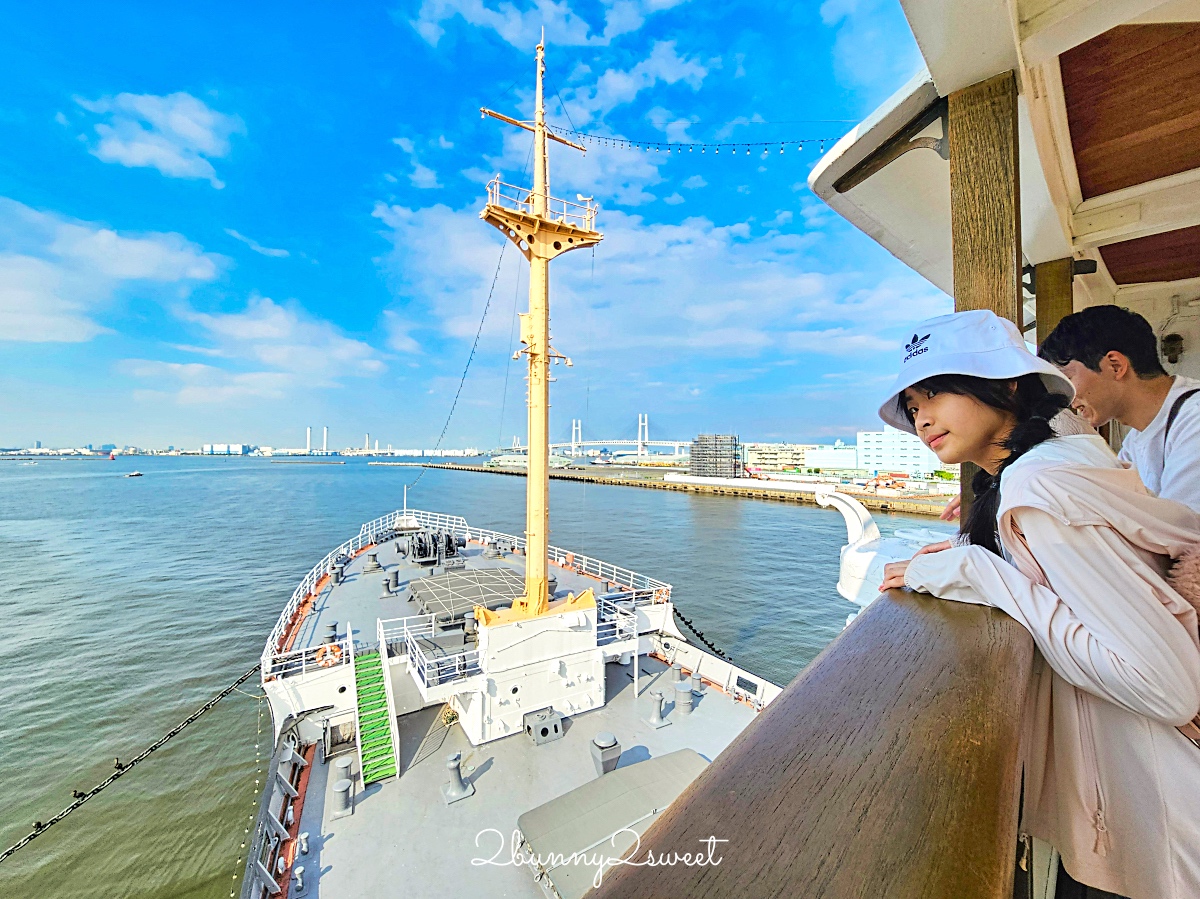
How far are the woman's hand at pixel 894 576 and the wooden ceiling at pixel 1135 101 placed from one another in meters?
2.44

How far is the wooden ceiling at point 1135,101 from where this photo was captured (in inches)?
79.8

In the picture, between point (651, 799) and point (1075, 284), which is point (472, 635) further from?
point (1075, 284)

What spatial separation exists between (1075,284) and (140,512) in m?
56.7

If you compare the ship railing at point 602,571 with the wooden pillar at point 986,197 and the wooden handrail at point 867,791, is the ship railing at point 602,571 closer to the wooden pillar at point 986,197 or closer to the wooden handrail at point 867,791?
the wooden pillar at point 986,197

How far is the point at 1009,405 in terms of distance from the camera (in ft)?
3.85

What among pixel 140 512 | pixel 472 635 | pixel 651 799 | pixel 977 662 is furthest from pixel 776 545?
pixel 140 512

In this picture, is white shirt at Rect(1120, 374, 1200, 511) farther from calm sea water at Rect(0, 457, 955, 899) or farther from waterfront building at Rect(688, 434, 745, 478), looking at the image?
waterfront building at Rect(688, 434, 745, 478)

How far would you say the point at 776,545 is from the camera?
83.7 ft

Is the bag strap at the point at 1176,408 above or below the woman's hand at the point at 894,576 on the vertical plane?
above

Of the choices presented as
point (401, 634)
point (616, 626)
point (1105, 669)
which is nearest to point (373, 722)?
point (401, 634)

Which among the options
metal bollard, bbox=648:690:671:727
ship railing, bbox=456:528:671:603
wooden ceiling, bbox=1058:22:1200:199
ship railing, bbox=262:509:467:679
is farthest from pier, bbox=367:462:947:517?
wooden ceiling, bbox=1058:22:1200:199

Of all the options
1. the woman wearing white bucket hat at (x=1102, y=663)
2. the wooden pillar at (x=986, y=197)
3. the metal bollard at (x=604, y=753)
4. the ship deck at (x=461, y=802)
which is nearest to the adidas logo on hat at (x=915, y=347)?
the woman wearing white bucket hat at (x=1102, y=663)

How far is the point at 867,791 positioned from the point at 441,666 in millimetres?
7252

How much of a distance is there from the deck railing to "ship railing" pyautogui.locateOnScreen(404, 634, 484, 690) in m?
1.55
